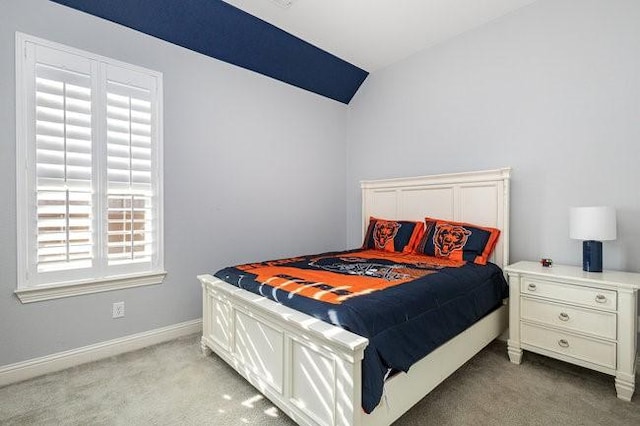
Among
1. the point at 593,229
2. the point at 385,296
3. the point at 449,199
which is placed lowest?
the point at 385,296

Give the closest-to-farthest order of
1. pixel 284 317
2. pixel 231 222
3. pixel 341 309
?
pixel 341 309 → pixel 284 317 → pixel 231 222

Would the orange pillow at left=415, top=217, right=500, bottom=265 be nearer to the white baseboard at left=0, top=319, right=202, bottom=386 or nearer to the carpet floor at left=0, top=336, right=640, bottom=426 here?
the carpet floor at left=0, top=336, right=640, bottom=426

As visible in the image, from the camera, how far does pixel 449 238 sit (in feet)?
9.08

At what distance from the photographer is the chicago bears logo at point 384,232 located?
320 cm

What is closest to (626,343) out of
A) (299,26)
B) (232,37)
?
(299,26)

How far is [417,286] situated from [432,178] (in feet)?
5.57

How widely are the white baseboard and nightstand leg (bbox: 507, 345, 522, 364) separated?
2577 millimetres

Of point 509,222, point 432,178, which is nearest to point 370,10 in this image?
point 432,178

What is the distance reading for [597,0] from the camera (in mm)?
2328

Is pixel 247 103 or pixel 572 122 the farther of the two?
pixel 247 103

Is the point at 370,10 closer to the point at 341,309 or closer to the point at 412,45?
the point at 412,45

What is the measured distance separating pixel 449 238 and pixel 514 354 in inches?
38.7

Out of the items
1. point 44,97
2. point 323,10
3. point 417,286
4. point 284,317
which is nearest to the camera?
point 284,317

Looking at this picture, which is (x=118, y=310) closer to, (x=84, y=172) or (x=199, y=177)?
(x=84, y=172)
